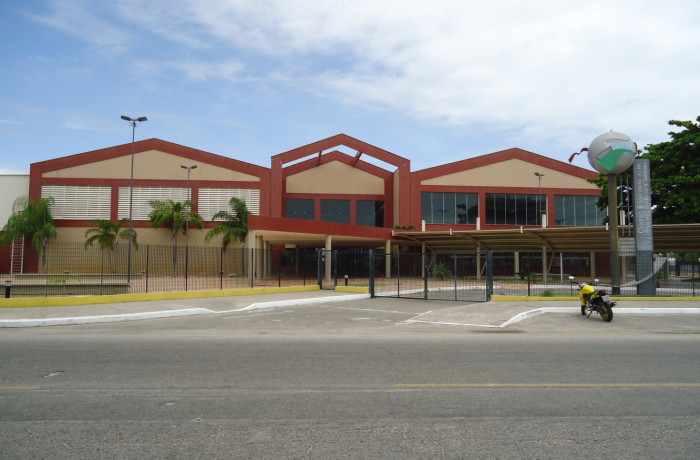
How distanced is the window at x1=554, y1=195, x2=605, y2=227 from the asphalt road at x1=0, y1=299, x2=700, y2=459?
1508 inches

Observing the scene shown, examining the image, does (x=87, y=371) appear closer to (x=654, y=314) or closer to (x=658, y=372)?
(x=658, y=372)

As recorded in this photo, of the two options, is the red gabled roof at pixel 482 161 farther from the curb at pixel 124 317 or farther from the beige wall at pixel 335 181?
the curb at pixel 124 317

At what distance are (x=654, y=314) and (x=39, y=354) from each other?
16.3 meters

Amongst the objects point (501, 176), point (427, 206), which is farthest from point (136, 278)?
point (501, 176)

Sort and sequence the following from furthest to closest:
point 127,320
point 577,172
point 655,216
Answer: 1. point 577,172
2. point 655,216
3. point 127,320

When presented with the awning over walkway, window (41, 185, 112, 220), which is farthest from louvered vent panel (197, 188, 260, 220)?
the awning over walkway

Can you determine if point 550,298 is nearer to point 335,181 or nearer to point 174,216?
point 335,181

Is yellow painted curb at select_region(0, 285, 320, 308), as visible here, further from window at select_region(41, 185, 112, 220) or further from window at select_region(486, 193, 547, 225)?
window at select_region(486, 193, 547, 225)

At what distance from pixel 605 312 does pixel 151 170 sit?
38.6 m

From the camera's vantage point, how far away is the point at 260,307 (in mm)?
17641

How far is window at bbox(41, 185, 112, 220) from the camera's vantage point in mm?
42125

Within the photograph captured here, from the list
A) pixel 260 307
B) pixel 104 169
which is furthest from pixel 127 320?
pixel 104 169

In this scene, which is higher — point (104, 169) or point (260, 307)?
point (104, 169)

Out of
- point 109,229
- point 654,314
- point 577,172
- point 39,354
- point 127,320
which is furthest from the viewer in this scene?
point 577,172
